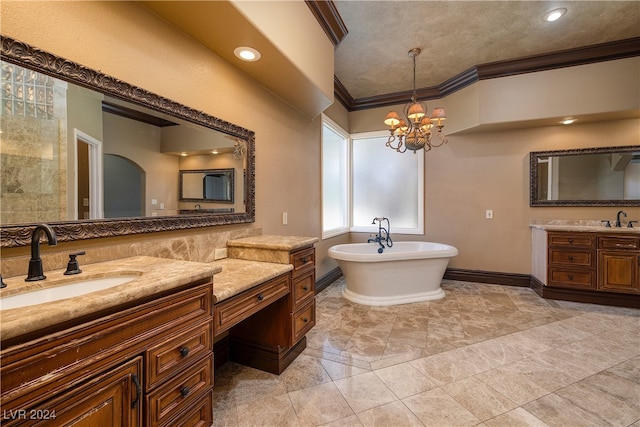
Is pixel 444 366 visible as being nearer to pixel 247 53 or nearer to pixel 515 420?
pixel 515 420

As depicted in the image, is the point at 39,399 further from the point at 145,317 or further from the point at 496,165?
the point at 496,165

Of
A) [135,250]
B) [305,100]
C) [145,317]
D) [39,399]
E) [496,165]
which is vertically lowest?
[39,399]

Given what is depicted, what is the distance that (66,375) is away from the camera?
0.77 metres

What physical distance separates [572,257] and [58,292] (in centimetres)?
458

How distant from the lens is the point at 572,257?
3303 millimetres

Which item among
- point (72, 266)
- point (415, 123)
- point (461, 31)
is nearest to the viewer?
point (72, 266)

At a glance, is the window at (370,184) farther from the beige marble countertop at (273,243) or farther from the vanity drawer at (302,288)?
the beige marble countertop at (273,243)

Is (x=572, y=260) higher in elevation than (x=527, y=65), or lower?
lower

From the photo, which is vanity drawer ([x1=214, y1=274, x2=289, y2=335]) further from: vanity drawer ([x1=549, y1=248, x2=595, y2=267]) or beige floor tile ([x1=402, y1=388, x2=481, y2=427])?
vanity drawer ([x1=549, y1=248, x2=595, y2=267])

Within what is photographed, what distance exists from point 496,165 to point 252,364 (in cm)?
403

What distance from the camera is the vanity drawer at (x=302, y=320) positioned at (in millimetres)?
1988

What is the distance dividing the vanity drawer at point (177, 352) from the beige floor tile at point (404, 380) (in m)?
1.21

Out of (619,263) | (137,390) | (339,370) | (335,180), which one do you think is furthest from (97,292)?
(619,263)

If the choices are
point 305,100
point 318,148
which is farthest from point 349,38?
point 318,148
